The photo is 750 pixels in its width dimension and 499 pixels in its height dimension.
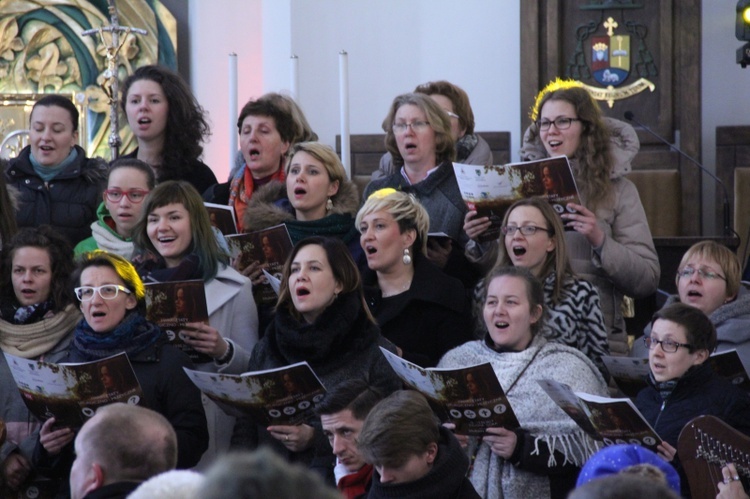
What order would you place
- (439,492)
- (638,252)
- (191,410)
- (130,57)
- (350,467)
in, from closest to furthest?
(439,492) → (350,467) → (191,410) → (638,252) → (130,57)

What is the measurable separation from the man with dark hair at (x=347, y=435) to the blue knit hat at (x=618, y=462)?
1.26m

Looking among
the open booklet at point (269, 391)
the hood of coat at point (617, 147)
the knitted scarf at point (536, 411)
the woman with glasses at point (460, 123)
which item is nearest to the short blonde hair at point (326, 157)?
the woman with glasses at point (460, 123)

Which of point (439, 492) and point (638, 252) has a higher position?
point (638, 252)

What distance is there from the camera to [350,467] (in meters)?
3.50

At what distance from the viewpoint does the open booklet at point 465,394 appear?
337cm

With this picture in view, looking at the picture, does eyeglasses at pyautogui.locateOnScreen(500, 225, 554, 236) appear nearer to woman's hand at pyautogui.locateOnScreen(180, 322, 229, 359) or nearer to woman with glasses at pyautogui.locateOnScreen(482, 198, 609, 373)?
woman with glasses at pyautogui.locateOnScreen(482, 198, 609, 373)

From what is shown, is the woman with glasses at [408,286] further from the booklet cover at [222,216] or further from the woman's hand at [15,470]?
the woman's hand at [15,470]

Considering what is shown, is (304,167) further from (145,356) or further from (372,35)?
(372,35)

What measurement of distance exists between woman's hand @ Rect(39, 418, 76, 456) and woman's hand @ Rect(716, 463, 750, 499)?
5.93ft

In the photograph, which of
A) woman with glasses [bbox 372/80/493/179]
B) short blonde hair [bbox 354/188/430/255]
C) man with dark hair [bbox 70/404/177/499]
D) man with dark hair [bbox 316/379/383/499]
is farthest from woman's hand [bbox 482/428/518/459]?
woman with glasses [bbox 372/80/493/179]

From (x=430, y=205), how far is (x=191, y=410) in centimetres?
129

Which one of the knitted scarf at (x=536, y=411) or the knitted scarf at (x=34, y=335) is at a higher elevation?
the knitted scarf at (x=34, y=335)

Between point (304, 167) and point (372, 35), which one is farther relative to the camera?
point (372, 35)

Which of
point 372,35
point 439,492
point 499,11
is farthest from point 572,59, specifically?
point 439,492
